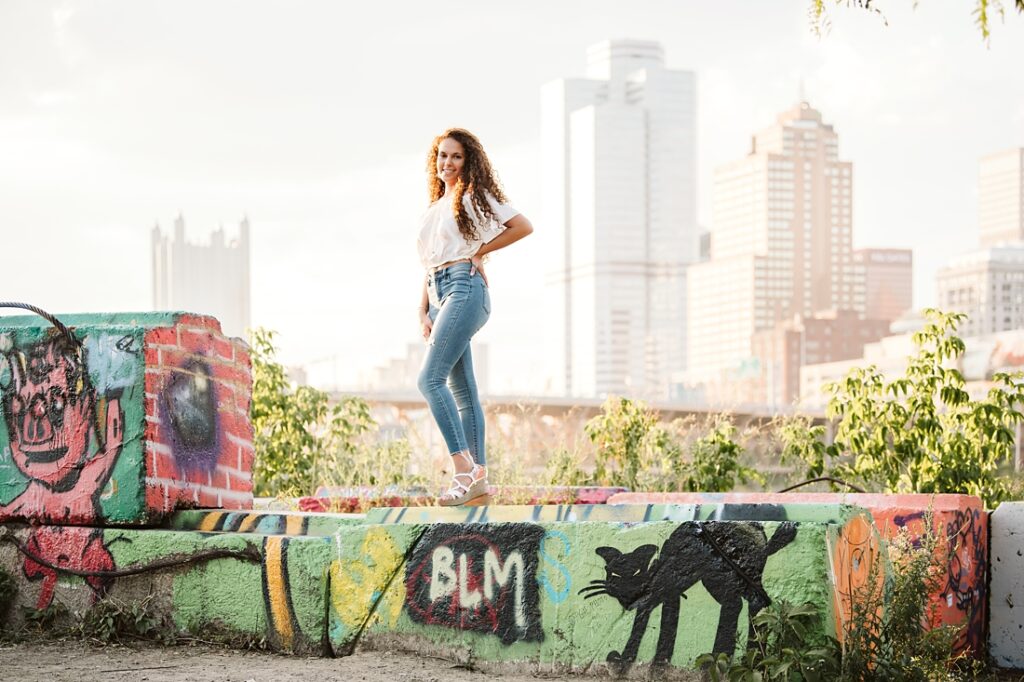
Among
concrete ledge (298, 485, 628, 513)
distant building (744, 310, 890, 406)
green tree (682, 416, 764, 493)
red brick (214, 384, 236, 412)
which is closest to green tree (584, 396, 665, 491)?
green tree (682, 416, 764, 493)

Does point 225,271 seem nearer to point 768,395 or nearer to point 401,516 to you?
point 768,395

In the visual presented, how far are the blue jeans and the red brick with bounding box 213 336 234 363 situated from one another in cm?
90

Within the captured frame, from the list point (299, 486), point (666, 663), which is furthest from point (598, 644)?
point (299, 486)

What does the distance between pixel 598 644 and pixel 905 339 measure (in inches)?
5235

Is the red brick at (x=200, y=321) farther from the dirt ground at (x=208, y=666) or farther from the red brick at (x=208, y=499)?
the dirt ground at (x=208, y=666)

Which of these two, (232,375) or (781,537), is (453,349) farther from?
(781,537)

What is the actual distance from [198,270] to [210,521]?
134878 millimetres

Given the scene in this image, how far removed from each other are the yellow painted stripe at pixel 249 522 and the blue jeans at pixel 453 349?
899 mm

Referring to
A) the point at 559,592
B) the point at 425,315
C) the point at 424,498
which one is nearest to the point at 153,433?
the point at 425,315

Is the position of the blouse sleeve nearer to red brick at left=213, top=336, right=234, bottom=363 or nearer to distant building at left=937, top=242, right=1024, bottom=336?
red brick at left=213, top=336, right=234, bottom=363

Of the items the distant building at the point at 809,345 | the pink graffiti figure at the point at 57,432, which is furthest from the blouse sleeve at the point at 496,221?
the distant building at the point at 809,345

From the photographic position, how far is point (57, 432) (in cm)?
503

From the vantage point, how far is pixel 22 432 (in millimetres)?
5113

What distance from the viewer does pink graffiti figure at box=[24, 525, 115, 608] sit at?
484 centimetres
